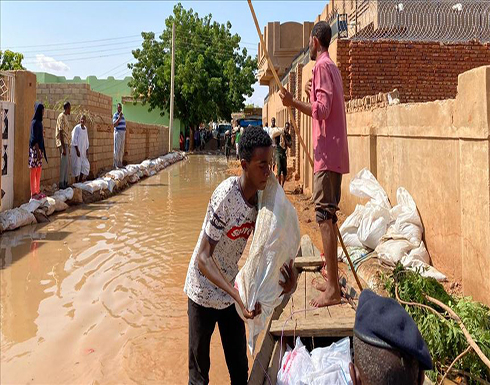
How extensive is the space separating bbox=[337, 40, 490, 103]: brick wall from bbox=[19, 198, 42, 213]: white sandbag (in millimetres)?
5891

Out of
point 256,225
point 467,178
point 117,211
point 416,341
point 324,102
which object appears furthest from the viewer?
point 117,211

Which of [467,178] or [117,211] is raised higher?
[467,178]

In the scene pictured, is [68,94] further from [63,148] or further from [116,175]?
[63,148]

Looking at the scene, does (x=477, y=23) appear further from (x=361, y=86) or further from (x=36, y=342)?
(x=36, y=342)

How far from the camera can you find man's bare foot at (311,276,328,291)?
334 cm

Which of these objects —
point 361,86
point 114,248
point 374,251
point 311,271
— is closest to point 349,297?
point 311,271

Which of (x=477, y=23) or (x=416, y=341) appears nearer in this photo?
(x=416, y=341)

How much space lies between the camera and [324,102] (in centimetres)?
315

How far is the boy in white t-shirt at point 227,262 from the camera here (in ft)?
6.89

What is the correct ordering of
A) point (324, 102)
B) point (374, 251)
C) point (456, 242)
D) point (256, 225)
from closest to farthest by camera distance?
1. point (256, 225)
2. point (324, 102)
3. point (456, 242)
4. point (374, 251)

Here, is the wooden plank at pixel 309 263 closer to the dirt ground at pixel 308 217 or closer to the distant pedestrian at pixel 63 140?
the dirt ground at pixel 308 217

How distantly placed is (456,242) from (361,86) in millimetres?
5038

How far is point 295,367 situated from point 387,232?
131 inches

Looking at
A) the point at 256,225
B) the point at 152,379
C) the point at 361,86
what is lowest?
the point at 152,379
